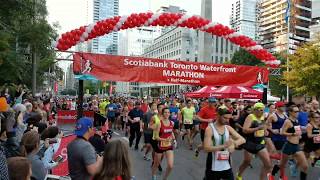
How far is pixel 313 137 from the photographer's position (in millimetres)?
10078

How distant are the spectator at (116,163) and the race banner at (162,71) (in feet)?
33.4

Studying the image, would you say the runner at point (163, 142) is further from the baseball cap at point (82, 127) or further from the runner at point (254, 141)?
the baseball cap at point (82, 127)

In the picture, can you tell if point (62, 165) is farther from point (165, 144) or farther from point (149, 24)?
point (149, 24)

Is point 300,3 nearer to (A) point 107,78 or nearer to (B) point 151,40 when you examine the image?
(B) point 151,40

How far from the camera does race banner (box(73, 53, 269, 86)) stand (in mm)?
14086

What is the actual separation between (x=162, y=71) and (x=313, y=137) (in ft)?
21.9

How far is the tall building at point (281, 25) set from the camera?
14325 centimetres

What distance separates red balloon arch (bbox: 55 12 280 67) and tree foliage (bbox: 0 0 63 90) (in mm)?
6042

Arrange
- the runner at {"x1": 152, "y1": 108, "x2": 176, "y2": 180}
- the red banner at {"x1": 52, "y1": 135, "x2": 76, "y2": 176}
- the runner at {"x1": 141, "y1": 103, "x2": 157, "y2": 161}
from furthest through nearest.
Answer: the runner at {"x1": 141, "y1": 103, "x2": 157, "y2": 161} < the runner at {"x1": 152, "y1": 108, "x2": 176, "y2": 180} < the red banner at {"x1": 52, "y1": 135, "x2": 76, "y2": 176}

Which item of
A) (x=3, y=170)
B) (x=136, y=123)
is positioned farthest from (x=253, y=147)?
(x=136, y=123)

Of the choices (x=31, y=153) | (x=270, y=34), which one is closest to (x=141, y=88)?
(x=270, y=34)

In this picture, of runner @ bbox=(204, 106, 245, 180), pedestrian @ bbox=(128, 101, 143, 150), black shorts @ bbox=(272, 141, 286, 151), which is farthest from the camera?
pedestrian @ bbox=(128, 101, 143, 150)

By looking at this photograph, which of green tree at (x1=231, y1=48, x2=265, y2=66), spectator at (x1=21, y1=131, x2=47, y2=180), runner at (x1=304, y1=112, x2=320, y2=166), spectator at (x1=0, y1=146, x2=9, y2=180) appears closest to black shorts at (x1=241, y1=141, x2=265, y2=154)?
runner at (x1=304, y1=112, x2=320, y2=166)

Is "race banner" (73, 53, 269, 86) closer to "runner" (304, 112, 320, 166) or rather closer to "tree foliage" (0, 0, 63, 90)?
"runner" (304, 112, 320, 166)
